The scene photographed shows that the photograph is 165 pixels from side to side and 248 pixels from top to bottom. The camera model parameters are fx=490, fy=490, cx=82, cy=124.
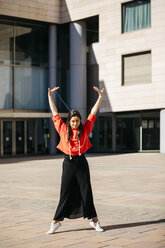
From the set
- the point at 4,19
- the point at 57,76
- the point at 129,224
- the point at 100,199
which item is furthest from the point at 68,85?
the point at 129,224

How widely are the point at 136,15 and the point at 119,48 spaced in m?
2.26

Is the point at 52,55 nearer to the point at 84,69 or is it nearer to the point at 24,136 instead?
the point at 84,69

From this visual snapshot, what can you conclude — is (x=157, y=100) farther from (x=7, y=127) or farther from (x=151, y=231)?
(x=151, y=231)

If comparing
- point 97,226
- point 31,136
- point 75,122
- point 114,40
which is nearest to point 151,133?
point 114,40

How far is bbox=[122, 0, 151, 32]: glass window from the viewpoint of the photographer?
97.2ft

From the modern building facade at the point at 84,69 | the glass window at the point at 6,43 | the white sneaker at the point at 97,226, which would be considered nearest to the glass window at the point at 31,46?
the modern building facade at the point at 84,69

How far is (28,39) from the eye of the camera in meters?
32.5

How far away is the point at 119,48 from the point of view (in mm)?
30656

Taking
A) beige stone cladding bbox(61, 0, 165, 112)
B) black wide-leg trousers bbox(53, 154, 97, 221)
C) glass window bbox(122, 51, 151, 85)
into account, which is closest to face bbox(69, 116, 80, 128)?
black wide-leg trousers bbox(53, 154, 97, 221)

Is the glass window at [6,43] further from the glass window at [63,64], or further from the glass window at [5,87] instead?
the glass window at [63,64]

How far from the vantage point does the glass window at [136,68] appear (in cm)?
2944

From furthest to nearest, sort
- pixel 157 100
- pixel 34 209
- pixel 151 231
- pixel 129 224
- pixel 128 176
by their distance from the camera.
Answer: pixel 157 100, pixel 128 176, pixel 34 209, pixel 129 224, pixel 151 231

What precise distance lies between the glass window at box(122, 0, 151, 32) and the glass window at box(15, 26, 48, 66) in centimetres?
596

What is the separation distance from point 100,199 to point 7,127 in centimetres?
2206
